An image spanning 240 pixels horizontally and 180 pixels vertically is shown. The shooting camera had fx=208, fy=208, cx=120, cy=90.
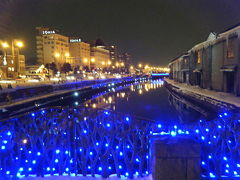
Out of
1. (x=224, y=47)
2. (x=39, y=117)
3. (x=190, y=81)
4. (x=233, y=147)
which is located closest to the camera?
(x=233, y=147)

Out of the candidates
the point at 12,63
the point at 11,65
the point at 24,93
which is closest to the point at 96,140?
the point at 24,93

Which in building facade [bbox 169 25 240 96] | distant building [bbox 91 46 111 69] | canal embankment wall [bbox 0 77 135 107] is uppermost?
distant building [bbox 91 46 111 69]

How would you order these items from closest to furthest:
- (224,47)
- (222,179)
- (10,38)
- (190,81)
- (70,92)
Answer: (222,179)
(224,47)
(70,92)
(190,81)
(10,38)

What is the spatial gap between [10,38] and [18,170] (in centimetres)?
8563

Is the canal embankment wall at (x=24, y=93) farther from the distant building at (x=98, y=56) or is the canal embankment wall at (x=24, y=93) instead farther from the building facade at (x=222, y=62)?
the distant building at (x=98, y=56)

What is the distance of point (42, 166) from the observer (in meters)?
5.71

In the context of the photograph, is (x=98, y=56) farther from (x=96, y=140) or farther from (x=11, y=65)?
(x=96, y=140)

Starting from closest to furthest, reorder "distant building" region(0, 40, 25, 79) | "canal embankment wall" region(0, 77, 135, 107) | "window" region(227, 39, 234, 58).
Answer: "canal embankment wall" region(0, 77, 135, 107) → "window" region(227, 39, 234, 58) → "distant building" region(0, 40, 25, 79)

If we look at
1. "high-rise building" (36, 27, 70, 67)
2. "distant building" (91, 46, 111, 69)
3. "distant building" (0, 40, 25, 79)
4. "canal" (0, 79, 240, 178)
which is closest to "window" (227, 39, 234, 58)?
"canal" (0, 79, 240, 178)

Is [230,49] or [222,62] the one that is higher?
[230,49]

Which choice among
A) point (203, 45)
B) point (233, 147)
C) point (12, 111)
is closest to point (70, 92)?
point (12, 111)

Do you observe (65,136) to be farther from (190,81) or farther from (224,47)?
(190,81)

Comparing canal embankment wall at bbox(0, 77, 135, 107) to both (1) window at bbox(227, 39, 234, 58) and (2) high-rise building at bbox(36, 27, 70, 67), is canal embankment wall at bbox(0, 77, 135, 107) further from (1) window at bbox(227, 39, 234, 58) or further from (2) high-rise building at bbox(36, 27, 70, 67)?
(2) high-rise building at bbox(36, 27, 70, 67)

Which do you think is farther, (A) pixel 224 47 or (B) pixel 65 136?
(A) pixel 224 47
